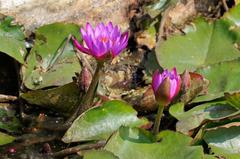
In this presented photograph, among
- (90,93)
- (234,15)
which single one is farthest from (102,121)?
(234,15)

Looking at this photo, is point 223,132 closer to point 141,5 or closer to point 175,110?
point 175,110

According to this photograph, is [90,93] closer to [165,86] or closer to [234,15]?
[165,86]

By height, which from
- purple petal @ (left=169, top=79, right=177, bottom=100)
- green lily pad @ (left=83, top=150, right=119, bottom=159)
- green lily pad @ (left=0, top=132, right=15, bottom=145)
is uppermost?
purple petal @ (left=169, top=79, right=177, bottom=100)

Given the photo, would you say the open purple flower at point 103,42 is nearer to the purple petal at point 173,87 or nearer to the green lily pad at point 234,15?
the purple petal at point 173,87

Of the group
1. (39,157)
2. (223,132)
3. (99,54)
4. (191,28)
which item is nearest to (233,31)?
(191,28)

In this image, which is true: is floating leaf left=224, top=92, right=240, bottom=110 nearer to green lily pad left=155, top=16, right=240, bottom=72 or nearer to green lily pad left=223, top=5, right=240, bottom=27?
green lily pad left=155, top=16, right=240, bottom=72

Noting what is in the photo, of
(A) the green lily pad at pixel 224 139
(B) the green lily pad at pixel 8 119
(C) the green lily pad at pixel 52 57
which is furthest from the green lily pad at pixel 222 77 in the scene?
(B) the green lily pad at pixel 8 119

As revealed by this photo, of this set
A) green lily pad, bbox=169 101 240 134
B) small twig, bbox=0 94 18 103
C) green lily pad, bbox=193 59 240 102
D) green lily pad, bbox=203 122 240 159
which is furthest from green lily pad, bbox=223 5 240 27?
small twig, bbox=0 94 18 103
